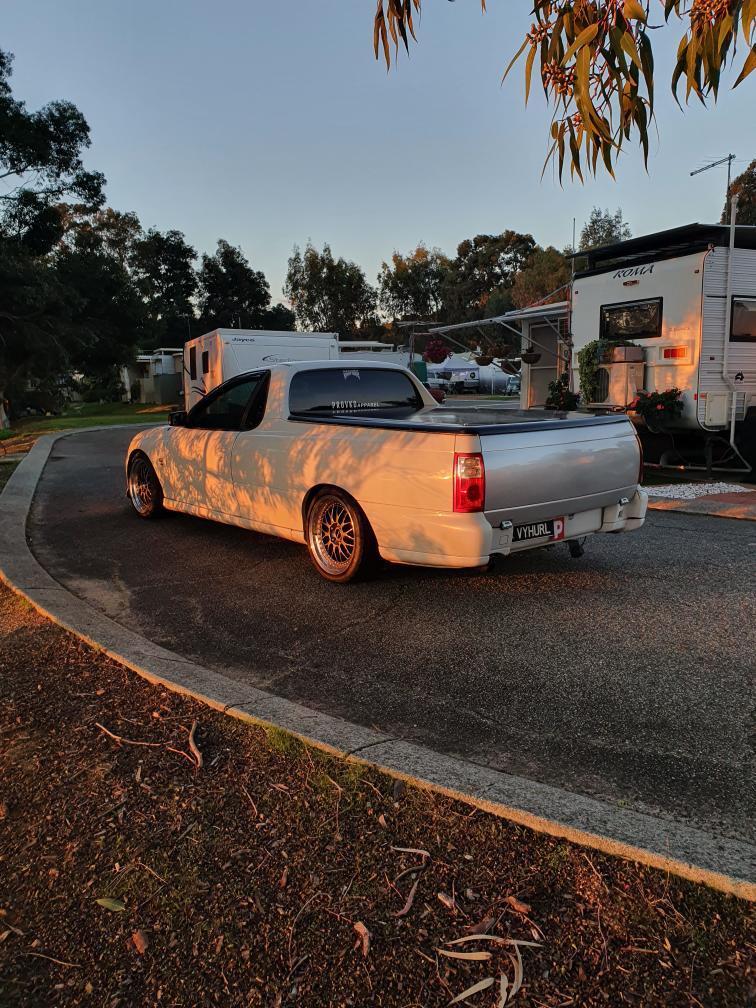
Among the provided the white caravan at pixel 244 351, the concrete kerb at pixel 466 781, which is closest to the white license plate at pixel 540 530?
the concrete kerb at pixel 466 781

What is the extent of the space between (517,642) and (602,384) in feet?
28.3

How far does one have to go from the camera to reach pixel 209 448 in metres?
7.11

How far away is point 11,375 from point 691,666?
3002 cm

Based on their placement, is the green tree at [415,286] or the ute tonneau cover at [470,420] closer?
the ute tonneau cover at [470,420]

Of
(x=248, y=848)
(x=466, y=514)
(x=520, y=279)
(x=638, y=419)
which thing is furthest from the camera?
(x=520, y=279)

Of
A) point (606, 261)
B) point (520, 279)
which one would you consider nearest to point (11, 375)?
point (606, 261)

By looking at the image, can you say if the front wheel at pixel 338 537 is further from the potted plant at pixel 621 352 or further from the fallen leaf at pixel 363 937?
the potted plant at pixel 621 352

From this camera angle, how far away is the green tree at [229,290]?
63.8 metres

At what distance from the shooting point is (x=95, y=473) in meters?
12.6

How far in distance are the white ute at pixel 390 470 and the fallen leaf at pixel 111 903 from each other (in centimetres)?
307

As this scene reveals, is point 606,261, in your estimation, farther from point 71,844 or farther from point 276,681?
point 71,844

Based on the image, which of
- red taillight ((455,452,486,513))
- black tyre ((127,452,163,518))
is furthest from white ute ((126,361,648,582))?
black tyre ((127,452,163,518))

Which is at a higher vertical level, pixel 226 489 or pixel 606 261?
pixel 606 261

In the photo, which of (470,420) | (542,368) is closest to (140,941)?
(470,420)
